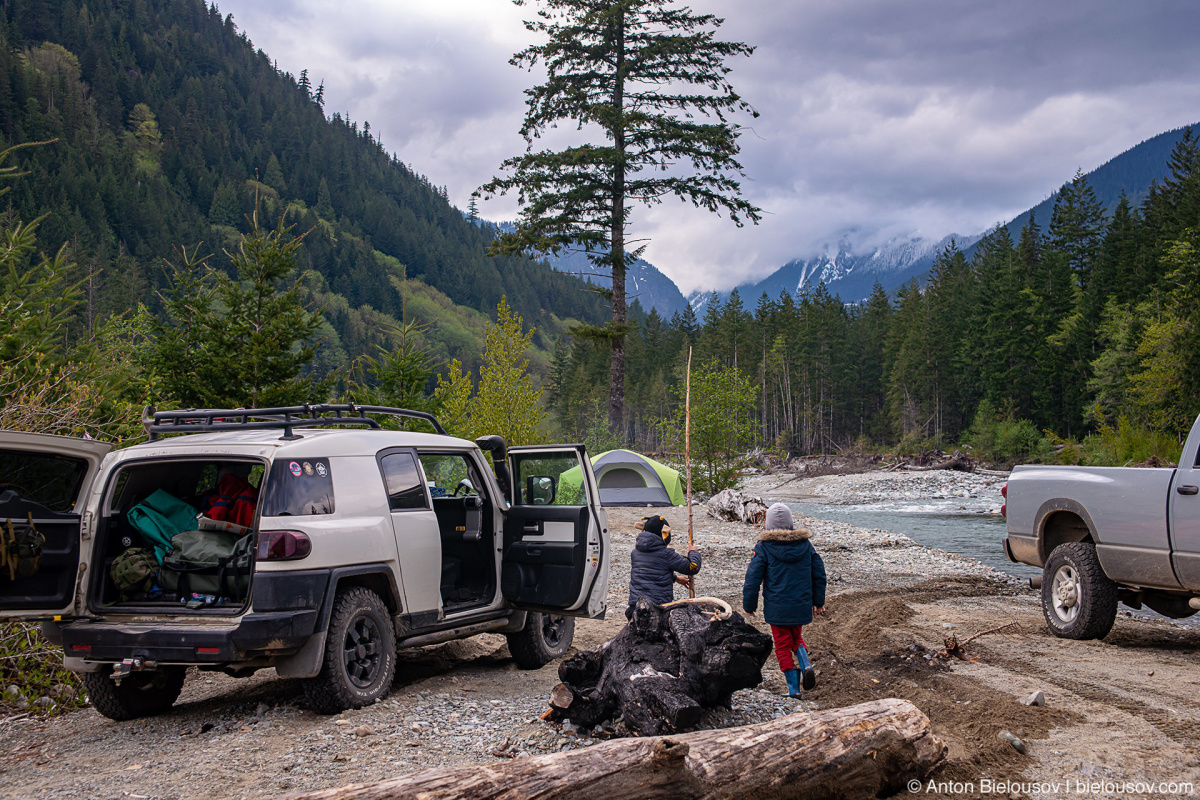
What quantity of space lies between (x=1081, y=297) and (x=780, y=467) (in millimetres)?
22838

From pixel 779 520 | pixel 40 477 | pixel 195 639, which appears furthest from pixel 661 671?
pixel 40 477

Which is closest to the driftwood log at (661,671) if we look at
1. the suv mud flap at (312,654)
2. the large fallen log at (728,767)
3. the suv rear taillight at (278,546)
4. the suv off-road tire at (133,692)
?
the large fallen log at (728,767)

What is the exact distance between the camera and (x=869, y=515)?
90.0 ft

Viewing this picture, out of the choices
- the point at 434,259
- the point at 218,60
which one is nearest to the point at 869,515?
the point at 434,259

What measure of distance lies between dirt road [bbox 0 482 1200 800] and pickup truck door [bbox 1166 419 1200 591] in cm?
81

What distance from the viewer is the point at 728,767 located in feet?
11.9

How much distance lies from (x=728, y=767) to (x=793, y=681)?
8.34 feet

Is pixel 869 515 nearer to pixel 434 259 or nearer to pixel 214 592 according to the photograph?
pixel 214 592

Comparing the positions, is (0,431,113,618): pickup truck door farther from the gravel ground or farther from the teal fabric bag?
the gravel ground

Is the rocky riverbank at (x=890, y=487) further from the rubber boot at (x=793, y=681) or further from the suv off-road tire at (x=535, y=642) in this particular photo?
the rubber boot at (x=793, y=681)

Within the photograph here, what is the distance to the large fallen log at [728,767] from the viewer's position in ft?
10.4

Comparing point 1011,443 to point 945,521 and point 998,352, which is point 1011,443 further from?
point 945,521

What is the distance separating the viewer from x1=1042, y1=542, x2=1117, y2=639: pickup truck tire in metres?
7.51

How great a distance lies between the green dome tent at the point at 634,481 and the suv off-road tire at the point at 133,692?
16.7 meters
